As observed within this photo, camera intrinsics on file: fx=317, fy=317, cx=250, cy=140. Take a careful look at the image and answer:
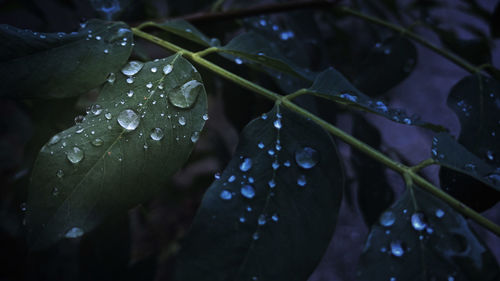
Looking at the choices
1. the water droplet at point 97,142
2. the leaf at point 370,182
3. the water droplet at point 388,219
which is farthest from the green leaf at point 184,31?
the leaf at point 370,182

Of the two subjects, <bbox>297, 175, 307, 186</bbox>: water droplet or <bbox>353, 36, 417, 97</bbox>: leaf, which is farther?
<bbox>353, 36, 417, 97</bbox>: leaf

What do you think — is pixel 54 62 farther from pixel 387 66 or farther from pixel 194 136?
pixel 387 66

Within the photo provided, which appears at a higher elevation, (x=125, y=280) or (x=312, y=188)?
(x=312, y=188)

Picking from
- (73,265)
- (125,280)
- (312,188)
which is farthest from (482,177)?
(73,265)

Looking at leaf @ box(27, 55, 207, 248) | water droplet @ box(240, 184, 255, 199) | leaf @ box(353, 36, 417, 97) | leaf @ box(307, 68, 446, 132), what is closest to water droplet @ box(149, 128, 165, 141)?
leaf @ box(27, 55, 207, 248)

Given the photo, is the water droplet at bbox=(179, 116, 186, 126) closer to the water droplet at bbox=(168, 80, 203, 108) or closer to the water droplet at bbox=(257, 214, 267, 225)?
the water droplet at bbox=(168, 80, 203, 108)

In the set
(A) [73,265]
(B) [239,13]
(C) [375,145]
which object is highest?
(B) [239,13]

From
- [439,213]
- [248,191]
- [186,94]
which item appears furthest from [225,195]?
[439,213]

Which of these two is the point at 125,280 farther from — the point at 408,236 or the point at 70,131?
the point at 408,236
